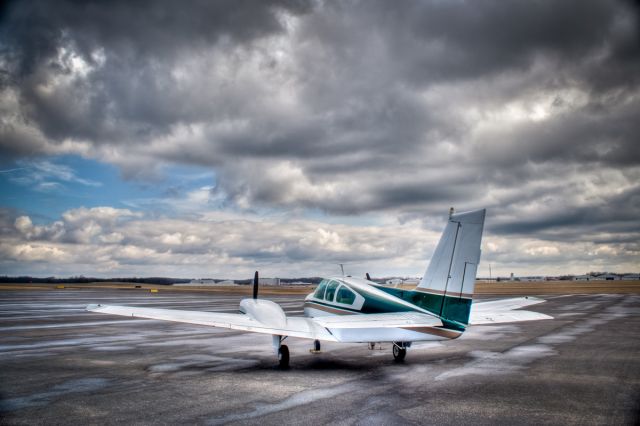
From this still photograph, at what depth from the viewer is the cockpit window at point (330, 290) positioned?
13789mm

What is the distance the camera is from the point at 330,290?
14.0m

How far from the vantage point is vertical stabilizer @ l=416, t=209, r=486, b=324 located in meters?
11.1

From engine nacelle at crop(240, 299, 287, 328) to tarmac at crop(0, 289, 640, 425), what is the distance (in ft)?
4.07

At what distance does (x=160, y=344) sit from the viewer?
1659cm

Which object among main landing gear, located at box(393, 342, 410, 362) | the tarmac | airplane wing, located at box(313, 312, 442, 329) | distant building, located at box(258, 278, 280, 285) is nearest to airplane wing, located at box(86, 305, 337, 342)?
airplane wing, located at box(313, 312, 442, 329)

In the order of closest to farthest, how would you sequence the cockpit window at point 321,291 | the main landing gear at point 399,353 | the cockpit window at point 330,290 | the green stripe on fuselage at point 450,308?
1. the green stripe on fuselage at point 450,308
2. the main landing gear at point 399,353
3. the cockpit window at point 330,290
4. the cockpit window at point 321,291

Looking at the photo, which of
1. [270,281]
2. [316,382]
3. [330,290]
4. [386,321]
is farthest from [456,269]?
[270,281]

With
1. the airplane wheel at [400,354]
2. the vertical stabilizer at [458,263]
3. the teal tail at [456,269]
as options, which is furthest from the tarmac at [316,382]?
the vertical stabilizer at [458,263]

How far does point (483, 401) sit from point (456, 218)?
15.5 feet

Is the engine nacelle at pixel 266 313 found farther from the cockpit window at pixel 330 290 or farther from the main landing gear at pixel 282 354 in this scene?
the cockpit window at pixel 330 290

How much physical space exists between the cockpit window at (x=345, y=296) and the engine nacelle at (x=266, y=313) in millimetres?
1847

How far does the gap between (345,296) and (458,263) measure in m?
3.63

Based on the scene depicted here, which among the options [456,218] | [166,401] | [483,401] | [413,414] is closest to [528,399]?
[483,401]

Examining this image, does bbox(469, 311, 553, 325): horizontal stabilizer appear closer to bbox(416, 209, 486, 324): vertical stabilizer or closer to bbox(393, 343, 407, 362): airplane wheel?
bbox(416, 209, 486, 324): vertical stabilizer
